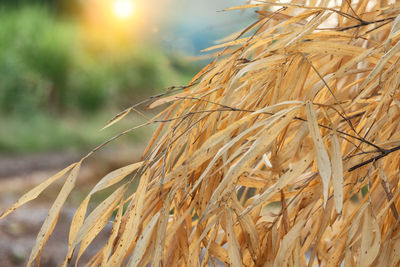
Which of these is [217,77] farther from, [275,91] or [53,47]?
[53,47]

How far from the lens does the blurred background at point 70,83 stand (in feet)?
15.2

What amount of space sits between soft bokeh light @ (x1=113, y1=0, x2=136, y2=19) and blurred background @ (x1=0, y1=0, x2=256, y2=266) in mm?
18

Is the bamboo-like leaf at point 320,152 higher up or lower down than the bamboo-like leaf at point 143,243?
higher up

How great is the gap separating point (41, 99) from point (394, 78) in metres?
6.17

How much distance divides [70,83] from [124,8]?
3.48 metres

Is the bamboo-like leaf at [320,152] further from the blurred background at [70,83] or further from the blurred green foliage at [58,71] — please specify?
the blurred green foliage at [58,71]

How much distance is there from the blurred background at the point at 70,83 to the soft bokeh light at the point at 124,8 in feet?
0.06

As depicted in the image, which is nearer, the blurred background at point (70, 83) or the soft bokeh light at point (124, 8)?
the blurred background at point (70, 83)

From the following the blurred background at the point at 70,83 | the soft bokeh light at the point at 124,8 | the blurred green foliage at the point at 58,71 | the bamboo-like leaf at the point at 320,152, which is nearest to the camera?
the bamboo-like leaf at the point at 320,152

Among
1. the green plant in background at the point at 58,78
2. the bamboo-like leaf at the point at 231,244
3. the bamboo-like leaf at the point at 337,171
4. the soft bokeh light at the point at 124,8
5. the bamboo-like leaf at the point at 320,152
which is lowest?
the green plant in background at the point at 58,78

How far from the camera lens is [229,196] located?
0.92m

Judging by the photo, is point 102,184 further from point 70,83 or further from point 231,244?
point 70,83

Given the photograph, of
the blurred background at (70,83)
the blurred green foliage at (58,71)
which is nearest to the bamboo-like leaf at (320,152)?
the blurred background at (70,83)

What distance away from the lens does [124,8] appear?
405 inches
